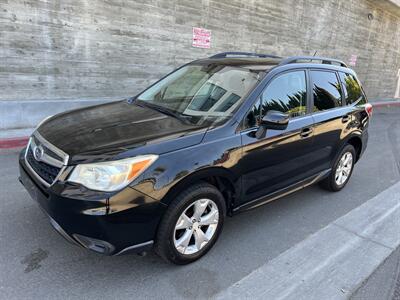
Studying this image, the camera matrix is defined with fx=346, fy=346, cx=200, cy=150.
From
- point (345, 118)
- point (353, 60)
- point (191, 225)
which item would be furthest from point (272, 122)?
point (353, 60)

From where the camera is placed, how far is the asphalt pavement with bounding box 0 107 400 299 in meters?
2.60

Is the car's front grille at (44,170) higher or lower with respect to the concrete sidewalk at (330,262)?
higher

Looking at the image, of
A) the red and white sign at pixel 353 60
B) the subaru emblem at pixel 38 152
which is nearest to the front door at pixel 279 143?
the subaru emblem at pixel 38 152

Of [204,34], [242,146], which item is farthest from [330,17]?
[242,146]

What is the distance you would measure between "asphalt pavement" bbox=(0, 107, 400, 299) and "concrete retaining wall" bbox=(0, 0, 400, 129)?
2.64 metres

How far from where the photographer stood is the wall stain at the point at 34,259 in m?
2.76

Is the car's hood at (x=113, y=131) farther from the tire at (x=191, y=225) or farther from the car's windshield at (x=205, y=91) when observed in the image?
the tire at (x=191, y=225)

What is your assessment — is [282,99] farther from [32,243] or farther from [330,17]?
[330,17]

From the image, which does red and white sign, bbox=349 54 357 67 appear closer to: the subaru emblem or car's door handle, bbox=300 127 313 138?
car's door handle, bbox=300 127 313 138

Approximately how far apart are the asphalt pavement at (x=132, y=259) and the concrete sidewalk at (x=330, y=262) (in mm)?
106

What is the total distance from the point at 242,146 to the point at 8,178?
3.17 meters

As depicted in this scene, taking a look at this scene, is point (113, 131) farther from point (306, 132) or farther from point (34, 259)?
point (306, 132)

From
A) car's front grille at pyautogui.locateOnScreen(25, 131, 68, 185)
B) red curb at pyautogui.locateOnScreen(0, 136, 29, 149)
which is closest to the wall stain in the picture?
car's front grille at pyautogui.locateOnScreen(25, 131, 68, 185)

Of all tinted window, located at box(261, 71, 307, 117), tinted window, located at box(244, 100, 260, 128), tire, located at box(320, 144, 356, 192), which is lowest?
tire, located at box(320, 144, 356, 192)
